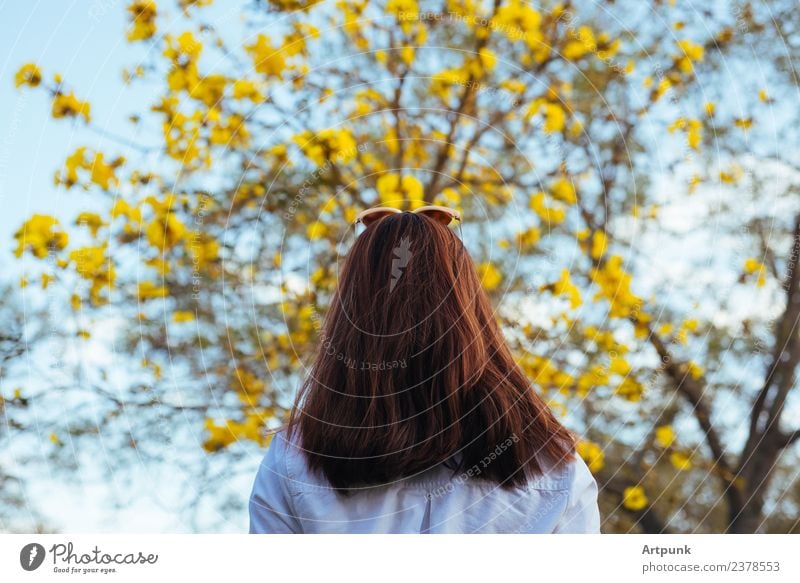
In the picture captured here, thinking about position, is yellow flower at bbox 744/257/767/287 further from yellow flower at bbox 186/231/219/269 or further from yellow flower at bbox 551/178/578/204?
yellow flower at bbox 186/231/219/269

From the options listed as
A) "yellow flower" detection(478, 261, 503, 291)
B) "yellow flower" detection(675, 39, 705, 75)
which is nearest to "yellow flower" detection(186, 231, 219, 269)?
"yellow flower" detection(478, 261, 503, 291)

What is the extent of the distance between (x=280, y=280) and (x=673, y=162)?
→ 2.73ft

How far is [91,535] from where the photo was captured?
1.10 metres

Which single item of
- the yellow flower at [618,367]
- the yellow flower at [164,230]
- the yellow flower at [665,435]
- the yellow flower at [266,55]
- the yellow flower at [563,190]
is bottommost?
the yellow flower at [665,435]

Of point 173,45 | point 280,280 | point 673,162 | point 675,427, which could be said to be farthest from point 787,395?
point 173,45

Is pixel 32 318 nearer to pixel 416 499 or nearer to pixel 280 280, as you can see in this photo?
pixel 280 280

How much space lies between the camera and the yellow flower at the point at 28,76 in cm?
131

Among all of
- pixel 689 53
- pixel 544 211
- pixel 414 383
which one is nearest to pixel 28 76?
pixel 414 383

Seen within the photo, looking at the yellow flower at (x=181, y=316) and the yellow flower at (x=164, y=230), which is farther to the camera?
the yellow flower at (x=181, y=316)

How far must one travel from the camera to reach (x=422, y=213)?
97cm

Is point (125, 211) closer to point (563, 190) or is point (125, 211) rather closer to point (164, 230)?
point (164, 230)

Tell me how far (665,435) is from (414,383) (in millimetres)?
1190

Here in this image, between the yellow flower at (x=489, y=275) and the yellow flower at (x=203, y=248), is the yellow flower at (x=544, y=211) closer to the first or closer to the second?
the yellow flower at (x=489, y=275)

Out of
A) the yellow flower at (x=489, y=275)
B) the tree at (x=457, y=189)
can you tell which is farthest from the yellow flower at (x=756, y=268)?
the yellow flower at (x=489, y=275)
